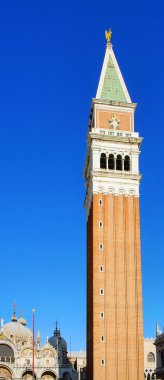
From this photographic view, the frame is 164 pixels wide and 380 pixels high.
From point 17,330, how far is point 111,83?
165ft

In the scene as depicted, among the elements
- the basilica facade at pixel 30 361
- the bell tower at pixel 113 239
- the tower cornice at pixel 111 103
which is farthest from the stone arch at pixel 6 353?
the tower cornice at pixel 111 103

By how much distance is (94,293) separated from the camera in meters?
62.2

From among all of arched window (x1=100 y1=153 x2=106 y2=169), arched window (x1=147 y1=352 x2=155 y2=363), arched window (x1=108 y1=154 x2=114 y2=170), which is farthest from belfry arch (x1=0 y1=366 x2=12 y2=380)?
arched window (x1=108 y1=154 x2=114 y2=170)

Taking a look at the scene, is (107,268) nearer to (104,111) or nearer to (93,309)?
(93,309)

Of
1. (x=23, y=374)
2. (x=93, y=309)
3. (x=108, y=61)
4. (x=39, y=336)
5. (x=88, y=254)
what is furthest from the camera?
(x=39, y=336)

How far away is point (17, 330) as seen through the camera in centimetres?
9981

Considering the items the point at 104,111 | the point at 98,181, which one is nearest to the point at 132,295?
the point at 98,181

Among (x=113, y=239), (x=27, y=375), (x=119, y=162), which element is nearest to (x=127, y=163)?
(x=119, y=162)

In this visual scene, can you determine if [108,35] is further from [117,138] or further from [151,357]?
[151,357]

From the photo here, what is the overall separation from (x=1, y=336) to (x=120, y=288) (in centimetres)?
3557

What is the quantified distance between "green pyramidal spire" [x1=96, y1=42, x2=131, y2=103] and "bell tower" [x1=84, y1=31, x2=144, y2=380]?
5.4 inches

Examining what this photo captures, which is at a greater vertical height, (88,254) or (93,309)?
(88,254)

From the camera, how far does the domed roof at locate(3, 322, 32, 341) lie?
97.8 meters

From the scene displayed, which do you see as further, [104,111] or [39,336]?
[39,336]
